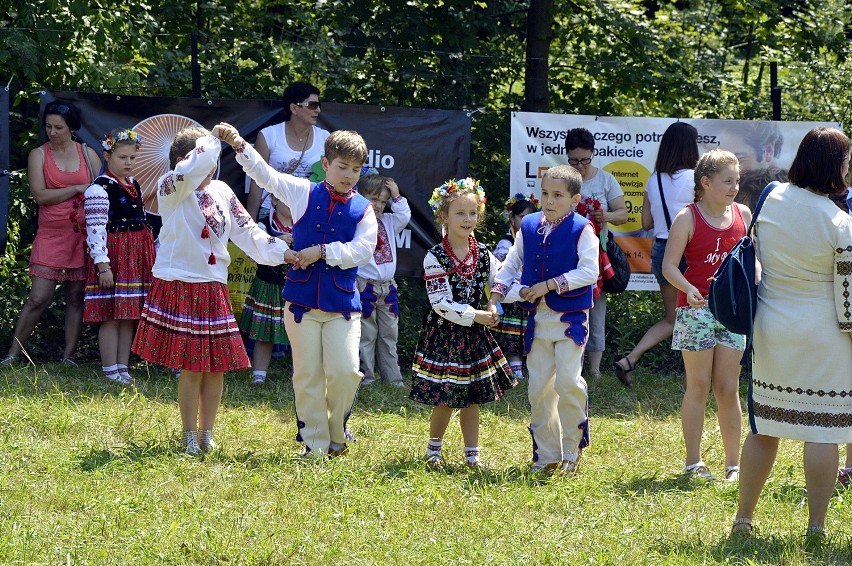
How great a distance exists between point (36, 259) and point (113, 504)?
3.42 m

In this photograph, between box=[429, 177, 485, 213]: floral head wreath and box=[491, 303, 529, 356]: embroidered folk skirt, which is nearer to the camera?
box=[429, 177, 485, 213]: floral head wreath

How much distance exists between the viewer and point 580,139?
7.54 meters

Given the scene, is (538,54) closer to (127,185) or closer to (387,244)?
(387,244)

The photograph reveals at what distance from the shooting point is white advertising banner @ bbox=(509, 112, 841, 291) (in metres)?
8.10

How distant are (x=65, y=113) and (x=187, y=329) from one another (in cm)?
266

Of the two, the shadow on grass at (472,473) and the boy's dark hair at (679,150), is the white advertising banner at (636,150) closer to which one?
the boy's dark hair at (679,150)

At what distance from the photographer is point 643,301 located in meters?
9.53

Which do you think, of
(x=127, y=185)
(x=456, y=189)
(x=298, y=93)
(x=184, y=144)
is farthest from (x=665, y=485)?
(x=127, y=185)

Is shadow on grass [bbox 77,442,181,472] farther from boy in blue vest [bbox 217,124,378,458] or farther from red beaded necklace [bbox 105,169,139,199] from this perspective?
red beaded necklace [bbox 105,169,139,199]

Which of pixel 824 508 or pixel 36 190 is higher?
pixel 36 190

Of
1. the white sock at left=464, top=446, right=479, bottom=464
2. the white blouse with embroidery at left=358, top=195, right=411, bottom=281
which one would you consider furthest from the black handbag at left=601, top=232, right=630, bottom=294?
the white sock at left=464, top=446, right=479, bottom=464

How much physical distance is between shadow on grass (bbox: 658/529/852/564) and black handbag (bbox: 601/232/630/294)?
353 centimetres

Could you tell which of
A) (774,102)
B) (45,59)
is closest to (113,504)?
(45,59)

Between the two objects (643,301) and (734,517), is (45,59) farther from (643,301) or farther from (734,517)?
(734,517)
